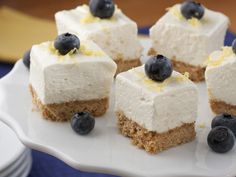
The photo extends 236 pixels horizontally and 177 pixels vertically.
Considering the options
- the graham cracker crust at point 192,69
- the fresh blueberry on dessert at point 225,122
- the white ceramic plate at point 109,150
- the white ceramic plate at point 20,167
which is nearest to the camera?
the white ceramic plate at point 109,150

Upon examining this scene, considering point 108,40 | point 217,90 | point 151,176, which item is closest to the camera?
point 151,176

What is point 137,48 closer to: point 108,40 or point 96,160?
point 108,40

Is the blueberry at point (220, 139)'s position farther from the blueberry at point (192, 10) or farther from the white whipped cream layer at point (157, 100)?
the blueberry at point (192, 10)

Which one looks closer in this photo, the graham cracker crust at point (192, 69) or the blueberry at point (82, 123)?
the blueberry at point (82, 123)

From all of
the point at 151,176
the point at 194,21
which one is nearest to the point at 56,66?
the point at 151,176

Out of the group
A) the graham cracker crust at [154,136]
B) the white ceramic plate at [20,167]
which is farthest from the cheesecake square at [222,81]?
the white ceramic plate at [20,167]

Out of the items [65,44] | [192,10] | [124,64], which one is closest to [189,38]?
[192,10]
